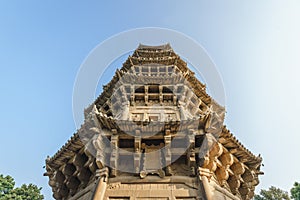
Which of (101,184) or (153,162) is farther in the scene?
(153,162)

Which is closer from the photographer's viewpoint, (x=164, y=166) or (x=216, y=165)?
(x=164, y=166)

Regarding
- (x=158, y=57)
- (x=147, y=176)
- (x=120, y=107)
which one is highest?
(x=158, y=57)

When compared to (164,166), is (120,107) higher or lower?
higher

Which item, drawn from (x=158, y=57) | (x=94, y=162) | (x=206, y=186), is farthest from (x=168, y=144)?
(x=158, y=57)

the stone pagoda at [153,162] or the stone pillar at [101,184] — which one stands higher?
the stone pagoda at [153,162]

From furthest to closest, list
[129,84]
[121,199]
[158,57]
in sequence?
[158,57] < [129,84] < [121,199]

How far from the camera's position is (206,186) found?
923cm

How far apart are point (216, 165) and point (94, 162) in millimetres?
4219

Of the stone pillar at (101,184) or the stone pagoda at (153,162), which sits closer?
the stone pillar at (101,184)

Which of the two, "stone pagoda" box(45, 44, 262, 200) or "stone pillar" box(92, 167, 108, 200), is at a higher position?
"stone pagoda" box(45, 44, 262, 200)

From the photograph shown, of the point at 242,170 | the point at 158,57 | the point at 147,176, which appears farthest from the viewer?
the point at 158,57

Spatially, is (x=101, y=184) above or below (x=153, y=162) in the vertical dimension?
below

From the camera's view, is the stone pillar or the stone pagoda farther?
the stone pagoda

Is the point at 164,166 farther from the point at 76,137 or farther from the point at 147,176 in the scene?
the point at 76,137
